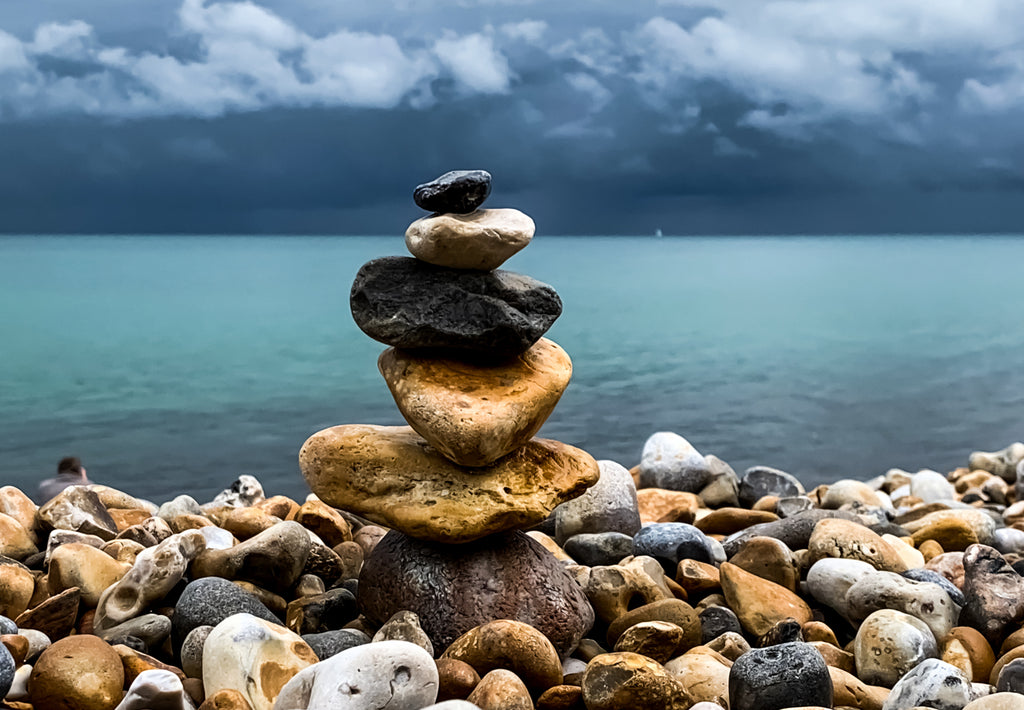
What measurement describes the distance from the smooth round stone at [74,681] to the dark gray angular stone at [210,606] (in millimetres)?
606

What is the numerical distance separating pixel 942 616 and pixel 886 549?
84 centimetres

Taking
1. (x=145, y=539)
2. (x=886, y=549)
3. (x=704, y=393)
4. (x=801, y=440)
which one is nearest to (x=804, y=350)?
(x=704, y=393)

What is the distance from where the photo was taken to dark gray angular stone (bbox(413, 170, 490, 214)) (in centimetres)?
495

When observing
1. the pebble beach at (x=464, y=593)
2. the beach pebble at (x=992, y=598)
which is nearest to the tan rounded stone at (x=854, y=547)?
the pebble beach at (x=464, y=593)

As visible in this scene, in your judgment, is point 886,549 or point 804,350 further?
point 804,350

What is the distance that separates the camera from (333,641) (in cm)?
478

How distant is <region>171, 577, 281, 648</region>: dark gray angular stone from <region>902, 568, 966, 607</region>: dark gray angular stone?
3634 millimetres

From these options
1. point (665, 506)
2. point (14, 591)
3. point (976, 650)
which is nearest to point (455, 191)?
point (14, 591)

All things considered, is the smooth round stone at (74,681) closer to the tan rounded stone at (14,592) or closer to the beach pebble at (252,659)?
the beach pebble at (252,659)

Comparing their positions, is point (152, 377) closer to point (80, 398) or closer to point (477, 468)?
point (80, 398)

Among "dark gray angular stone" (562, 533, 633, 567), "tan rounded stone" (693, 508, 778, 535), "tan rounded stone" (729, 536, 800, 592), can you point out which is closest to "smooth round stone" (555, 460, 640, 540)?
"dark gray angular stone" (562, 533, 633, 567)

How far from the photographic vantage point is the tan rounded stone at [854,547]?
606cm

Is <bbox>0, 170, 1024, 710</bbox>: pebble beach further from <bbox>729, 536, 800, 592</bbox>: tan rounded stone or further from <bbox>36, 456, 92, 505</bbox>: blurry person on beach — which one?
<bbox>36, 456, 92, 505</bbox>: blurry person on beach

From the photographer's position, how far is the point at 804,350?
85.6 ft
